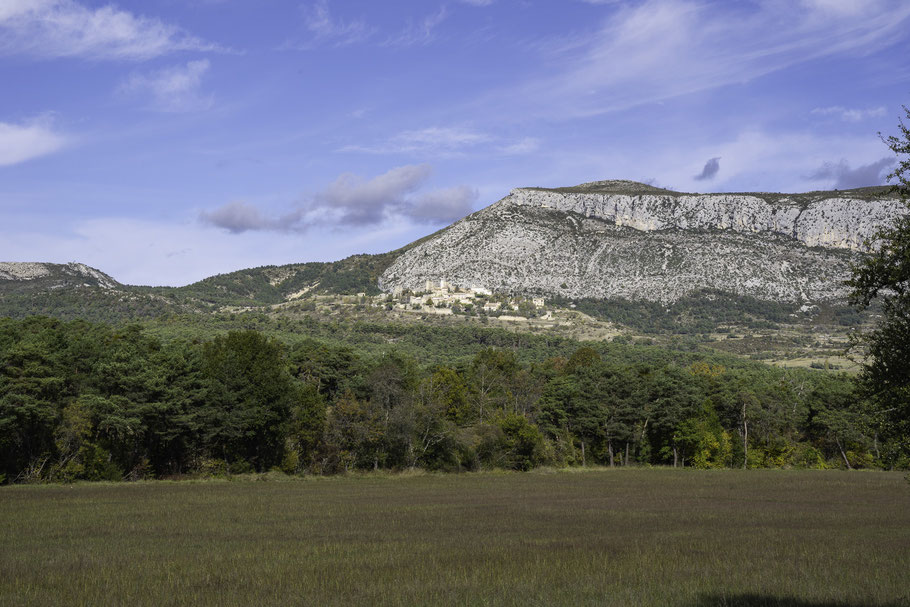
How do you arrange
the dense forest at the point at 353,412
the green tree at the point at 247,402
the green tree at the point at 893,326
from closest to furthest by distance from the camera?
the green tree at the point at 893,326 → the dense forest at the point at 353,412 → the green tree at the point at 247,402

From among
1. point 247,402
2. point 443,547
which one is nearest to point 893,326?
point 443,547

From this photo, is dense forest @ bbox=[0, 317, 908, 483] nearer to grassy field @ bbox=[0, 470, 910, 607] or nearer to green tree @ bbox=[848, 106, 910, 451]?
grassy field @ bbox=[0, 470, 910, 607]

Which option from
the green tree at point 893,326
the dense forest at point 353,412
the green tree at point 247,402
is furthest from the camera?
the green tree at point 247,402

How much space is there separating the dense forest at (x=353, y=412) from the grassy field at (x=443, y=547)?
6761 mm

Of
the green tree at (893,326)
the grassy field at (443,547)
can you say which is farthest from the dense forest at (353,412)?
the green tree at (893,326)

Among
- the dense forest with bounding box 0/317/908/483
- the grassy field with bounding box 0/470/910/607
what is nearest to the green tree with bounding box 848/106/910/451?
the grassy field with bounding box 0/470/910/607

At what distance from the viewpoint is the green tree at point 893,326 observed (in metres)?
16.9

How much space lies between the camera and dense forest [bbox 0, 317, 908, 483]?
5622cm

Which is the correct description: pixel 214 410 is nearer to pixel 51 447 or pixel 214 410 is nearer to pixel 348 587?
pixel 51 447

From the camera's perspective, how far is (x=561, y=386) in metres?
89.0

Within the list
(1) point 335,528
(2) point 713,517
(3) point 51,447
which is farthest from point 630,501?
(3) point 51,447

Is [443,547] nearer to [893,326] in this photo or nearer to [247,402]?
[893,326]

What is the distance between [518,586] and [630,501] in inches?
1208

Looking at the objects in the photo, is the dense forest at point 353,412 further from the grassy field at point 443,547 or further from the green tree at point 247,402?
the grassy field at point 443,547
